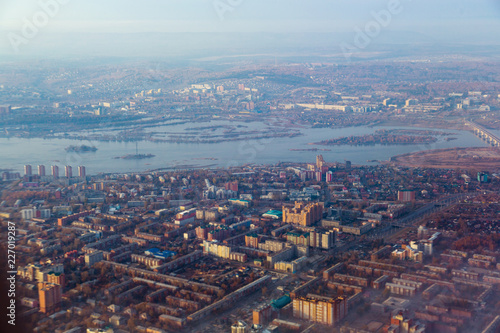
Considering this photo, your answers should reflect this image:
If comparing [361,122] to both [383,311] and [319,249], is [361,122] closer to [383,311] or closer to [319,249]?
[319,249]

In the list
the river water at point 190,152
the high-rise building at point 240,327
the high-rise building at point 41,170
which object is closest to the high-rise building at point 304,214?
the high-rise building at point 240,327

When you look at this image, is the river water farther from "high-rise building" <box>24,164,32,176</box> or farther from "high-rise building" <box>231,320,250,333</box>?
"high-rise building" <box>231,320,250,333</box>

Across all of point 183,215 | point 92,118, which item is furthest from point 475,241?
point 92,118

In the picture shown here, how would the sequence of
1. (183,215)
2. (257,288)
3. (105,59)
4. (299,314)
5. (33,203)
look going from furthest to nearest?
(105,59) < (33,203) < (183,215) < (257,288) < (299,314)

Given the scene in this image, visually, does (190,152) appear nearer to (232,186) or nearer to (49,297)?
(232,186)

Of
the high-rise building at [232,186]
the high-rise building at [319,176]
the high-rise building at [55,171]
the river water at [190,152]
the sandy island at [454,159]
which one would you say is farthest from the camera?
the river water at [190,152]

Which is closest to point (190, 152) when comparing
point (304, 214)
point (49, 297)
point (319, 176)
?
point (319, 176)

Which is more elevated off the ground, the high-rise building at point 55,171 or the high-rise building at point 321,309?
the high-rise building at point 55,171

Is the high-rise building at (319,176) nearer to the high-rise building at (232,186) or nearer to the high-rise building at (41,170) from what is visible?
the high-rise building at (232,186)
